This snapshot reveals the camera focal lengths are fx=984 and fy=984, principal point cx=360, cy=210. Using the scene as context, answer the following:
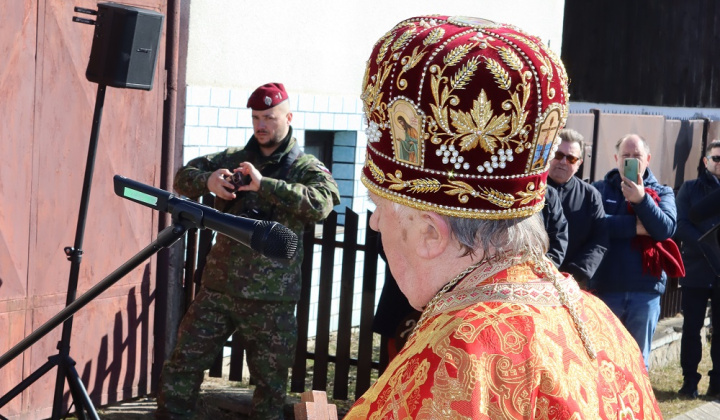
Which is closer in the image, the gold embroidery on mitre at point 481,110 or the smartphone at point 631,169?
the gold embroidery on mitre at point 481,110

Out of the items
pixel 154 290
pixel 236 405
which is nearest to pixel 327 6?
pixel 154 290

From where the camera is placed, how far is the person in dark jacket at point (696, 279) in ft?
23.9

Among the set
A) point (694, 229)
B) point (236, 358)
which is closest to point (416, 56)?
point (236, 358)

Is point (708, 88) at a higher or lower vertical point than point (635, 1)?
lower

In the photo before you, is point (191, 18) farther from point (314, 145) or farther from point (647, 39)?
point (647, 39)

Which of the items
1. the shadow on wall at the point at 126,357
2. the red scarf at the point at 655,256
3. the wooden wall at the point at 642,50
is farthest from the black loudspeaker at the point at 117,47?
the wooden wall at the point at 642,50

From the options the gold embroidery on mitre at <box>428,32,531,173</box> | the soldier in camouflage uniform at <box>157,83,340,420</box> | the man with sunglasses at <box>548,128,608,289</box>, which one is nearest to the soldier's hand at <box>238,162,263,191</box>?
the soldier in camouflage uniform at <box>157,83,340,420</box>

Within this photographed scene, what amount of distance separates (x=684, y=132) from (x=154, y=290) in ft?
22.6

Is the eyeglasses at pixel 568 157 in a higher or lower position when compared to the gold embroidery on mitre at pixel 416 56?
lower

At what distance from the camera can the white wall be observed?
6297 mm

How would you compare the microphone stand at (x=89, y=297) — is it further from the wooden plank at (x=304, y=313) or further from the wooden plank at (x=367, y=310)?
the wooden plank at (x=367, y=310)

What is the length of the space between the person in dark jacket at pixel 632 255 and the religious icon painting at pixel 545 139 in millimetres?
4255

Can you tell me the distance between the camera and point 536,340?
1774mm

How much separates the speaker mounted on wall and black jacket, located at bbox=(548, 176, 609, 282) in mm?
2667
